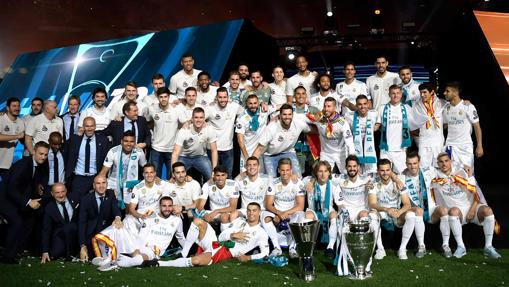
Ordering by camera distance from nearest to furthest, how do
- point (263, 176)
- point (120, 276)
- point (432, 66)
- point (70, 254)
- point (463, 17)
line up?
point (120, 276) < point (70, 254) < point (263, 176) < point (463, 17) < point (432, 66)

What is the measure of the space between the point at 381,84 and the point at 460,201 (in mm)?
2484

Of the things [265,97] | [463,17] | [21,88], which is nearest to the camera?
[265,97]

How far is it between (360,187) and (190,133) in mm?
2541

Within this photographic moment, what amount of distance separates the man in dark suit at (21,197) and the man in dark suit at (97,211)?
2.18 feet

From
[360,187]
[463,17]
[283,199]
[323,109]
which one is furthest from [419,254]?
[463,17]

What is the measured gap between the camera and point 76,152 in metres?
7.71

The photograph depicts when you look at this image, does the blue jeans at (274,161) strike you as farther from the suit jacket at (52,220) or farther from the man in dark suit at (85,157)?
the suit jacket at (52,220)

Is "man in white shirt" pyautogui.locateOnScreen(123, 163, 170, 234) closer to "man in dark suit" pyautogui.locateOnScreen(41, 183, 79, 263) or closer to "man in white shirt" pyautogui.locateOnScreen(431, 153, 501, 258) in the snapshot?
"man in dark suit" pyautogui.locateOnScreen(41, 183, 79, 263)

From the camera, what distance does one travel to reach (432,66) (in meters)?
12.2

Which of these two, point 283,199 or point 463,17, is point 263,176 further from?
point 463,17

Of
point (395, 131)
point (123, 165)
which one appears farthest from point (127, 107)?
point (395, 131)

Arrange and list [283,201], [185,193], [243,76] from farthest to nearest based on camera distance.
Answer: [243,76] < [185,193] < [283,201]

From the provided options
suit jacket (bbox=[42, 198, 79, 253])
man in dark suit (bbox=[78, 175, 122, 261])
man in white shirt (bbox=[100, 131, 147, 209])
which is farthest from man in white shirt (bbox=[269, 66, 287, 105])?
suit jacket (bbox=[42, 198, 79, 253])

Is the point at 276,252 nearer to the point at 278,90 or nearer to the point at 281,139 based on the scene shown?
the point at 281,139
